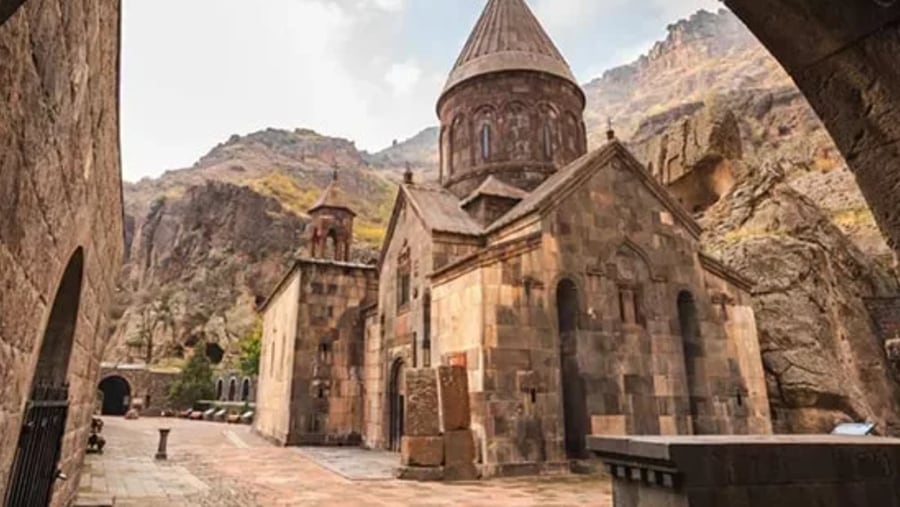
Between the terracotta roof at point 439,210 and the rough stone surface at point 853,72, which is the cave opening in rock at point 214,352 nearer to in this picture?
the terracotta roof at point 439,210

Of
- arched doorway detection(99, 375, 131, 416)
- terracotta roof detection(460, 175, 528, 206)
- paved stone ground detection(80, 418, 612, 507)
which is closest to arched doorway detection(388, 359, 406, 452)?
paved stone ground detection(80, 418, 612, 507)

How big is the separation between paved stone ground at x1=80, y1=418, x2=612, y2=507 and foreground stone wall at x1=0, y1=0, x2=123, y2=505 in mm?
5217

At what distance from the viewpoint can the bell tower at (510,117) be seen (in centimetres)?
1698

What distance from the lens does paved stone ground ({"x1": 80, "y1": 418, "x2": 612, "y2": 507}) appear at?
276 inches

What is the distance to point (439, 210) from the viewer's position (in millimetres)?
14523

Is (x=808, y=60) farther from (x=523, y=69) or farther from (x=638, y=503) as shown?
(x=523, y=69)

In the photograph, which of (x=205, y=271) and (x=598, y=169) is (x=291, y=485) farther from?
(x=205, y=271)

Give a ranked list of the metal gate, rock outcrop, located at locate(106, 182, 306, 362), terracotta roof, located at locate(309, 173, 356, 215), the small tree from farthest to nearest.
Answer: rock outcrop, located at locate(106, 182, 306, 362)
the small tree
terracotta roof, located at locate(309, 173, 356, 215)
the metal gate

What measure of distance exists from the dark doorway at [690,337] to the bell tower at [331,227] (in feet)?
35.6

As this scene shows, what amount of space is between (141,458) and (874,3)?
543 inches

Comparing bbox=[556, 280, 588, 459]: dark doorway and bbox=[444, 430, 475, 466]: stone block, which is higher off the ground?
bbox=[556, 280, 588, 459]: dark doorway

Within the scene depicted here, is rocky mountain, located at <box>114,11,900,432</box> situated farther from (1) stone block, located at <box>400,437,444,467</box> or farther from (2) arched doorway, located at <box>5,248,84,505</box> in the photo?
(2) arched doorway, located at <box>5,248,84,505</box>

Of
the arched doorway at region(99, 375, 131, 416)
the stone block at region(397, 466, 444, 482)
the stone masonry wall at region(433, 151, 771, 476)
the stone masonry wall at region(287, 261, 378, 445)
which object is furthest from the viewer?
the arched doorway at region(99, 375, 131, 416)

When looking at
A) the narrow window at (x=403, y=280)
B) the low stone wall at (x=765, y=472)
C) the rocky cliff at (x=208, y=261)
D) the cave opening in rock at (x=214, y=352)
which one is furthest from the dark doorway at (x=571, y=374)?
the cave opening in rock at (x=214, y=352)
